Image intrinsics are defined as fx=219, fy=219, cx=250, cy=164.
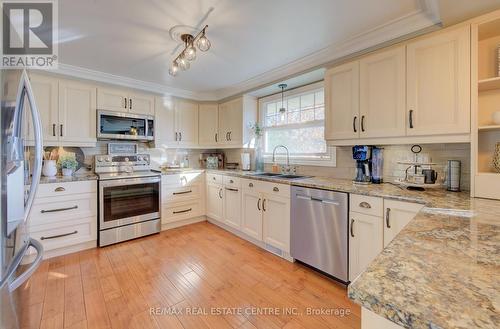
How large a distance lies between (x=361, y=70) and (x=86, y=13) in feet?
7.97

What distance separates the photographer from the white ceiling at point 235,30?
5.45 feet

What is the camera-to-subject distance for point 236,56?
250 cm

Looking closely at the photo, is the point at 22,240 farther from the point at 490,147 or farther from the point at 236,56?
the point at 490,147

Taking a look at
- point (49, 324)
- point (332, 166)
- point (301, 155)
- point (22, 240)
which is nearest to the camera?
point (22, 240)

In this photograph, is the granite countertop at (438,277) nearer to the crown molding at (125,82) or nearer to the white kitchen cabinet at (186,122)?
the white kitchen cabinet at (186,122)

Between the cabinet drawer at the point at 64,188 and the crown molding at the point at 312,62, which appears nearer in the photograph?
the crown molding at the point at 312,62

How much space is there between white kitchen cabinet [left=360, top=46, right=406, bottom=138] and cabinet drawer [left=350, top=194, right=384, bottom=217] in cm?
63

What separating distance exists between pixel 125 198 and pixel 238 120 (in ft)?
6.67

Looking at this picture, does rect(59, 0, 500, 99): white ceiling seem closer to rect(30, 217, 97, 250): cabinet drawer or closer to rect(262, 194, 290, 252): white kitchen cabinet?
rect(262, 194, 290, 252): white kitchen cabinet

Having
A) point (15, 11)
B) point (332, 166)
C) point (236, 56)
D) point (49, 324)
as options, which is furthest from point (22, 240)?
point (332, 166)

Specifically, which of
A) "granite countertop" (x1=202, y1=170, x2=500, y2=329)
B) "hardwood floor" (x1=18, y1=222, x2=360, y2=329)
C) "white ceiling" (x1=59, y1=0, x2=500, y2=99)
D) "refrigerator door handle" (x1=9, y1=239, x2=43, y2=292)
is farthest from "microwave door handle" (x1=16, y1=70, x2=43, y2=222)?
"granite countertop" (x1=202, y1=170, x2=500, y2=329)

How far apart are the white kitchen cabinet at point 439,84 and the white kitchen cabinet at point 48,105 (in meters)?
3.87

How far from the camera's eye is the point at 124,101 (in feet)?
10.6

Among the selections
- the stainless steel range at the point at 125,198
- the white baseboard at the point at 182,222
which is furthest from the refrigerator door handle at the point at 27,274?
the white baseboard at the point at 182,222
